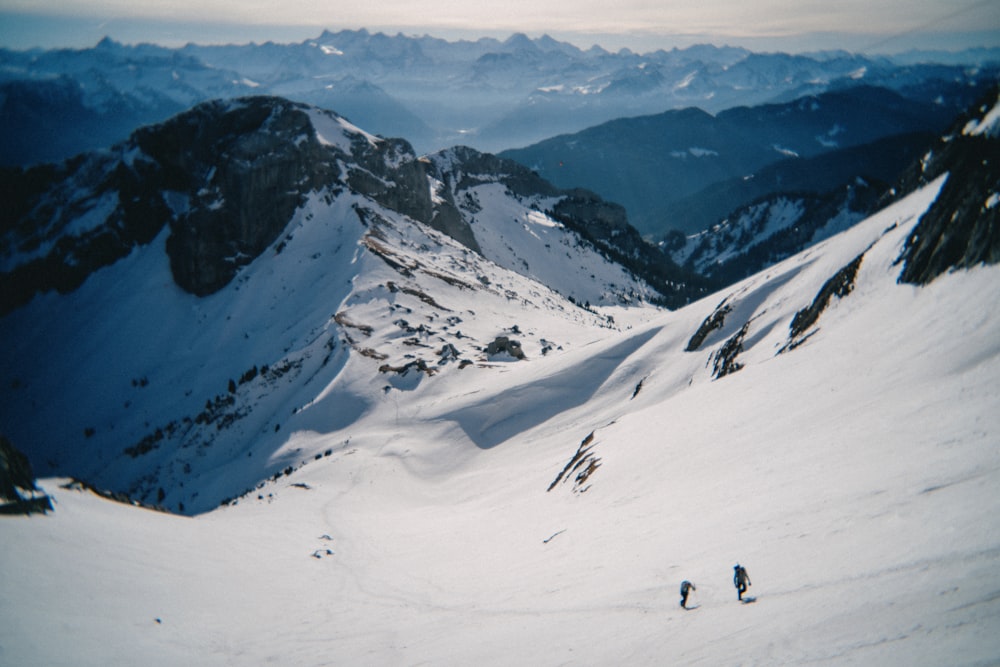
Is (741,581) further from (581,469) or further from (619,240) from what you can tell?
(619,240)

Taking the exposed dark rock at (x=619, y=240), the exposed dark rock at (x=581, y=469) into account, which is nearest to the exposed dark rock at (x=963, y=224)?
the exposed dark rock at (x=581, y=469)

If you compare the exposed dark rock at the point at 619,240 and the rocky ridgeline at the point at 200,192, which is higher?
the rocky ridgeline at the point at 200,192

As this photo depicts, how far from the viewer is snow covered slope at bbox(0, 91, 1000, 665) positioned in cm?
841

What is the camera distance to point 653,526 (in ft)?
48.9

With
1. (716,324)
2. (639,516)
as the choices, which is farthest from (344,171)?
(639,516)

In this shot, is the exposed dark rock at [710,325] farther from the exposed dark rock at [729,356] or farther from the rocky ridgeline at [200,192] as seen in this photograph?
the rocky ridgeline at [200,192]

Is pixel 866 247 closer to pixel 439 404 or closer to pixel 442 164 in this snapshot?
pixel 439 404

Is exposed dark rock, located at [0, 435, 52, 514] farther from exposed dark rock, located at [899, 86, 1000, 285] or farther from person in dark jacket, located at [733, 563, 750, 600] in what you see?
exposed dark rock, located at [899, 86, 1000, 285]

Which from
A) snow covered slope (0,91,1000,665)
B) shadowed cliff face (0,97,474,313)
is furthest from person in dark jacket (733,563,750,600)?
shadowed cliff face (0,97,474,313)

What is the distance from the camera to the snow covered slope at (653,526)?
8406mm

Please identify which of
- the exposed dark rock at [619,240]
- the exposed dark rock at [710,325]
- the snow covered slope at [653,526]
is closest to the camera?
the snow covered slope at [653,526]

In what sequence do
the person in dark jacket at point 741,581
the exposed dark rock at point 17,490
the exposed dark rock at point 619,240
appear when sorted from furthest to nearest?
the exposed dark rock at point 619,240, the exposed dark rock at point 17,490, the person in dark jacket at point 741,581

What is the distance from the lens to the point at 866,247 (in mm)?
29672

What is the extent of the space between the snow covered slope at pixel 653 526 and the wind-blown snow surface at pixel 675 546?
7 centimetres
